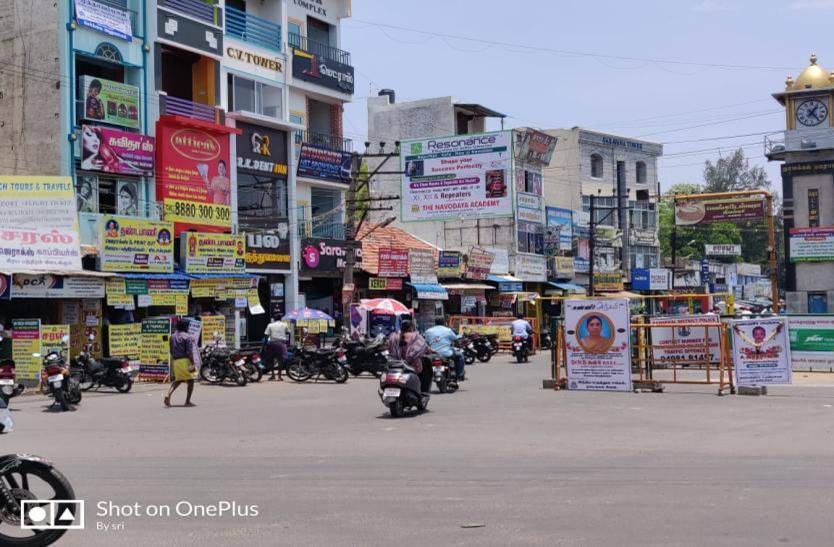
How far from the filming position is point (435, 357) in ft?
61.8

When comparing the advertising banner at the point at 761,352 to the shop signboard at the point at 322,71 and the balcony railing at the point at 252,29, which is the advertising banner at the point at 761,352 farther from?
the shop signboard at the point at 322,71

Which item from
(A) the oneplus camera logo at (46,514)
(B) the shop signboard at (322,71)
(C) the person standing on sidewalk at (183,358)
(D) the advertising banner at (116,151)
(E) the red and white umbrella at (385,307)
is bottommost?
(A) the oneplus camera logo at (46,514)

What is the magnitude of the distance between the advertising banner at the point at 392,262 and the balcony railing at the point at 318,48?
8.62 m

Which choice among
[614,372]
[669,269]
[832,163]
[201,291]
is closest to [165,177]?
[201,291]

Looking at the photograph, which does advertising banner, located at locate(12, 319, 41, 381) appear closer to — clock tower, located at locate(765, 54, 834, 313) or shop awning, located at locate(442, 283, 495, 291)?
shop awning, located at locate(442, 283, 495, 291)

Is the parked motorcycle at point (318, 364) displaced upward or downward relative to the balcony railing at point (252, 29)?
downward

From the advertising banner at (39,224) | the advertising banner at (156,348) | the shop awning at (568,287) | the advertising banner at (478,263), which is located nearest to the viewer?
the advertising banner at (39,224)

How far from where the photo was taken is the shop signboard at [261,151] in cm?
3472

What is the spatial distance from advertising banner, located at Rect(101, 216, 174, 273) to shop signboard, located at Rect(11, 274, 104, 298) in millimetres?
1441

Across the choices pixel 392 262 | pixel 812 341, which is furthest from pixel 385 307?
pixel 812 341

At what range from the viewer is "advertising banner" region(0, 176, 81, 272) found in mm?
22812

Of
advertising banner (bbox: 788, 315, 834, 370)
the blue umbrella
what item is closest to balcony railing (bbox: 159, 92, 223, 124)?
the blue umbrella

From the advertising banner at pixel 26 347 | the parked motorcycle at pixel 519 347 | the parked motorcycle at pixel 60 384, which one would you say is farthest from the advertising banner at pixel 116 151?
the parked motorcycle at pixel 519 347

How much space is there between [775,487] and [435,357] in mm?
10760
